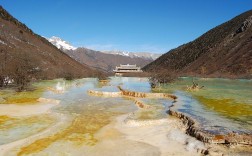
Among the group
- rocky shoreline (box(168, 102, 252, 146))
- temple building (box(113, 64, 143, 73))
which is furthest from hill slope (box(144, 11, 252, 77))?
rocky shoreline (box(168, 102, 252, 146))

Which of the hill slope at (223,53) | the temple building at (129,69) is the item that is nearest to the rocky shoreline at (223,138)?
the hill slope at (223,53)

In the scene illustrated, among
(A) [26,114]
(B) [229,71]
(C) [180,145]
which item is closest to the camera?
(C) [180,145]

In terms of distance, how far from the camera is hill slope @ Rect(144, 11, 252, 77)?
118125mm

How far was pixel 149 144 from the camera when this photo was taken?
1622 centimetres

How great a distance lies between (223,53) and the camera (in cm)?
14438

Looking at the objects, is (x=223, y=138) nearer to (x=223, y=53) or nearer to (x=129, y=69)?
(x=223, y=53)

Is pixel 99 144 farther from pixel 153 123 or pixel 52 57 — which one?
pixel 52 57

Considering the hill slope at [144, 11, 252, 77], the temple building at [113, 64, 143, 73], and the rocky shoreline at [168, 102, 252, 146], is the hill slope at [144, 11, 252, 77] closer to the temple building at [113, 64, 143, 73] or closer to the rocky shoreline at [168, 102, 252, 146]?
the temple building at [113, 64, 143, 73]

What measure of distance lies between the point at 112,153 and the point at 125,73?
146 meters

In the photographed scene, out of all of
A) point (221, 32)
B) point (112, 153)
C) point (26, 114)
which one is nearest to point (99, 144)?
point (112, 153)

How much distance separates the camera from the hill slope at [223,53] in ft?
388

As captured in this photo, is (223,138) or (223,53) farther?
(223,53)

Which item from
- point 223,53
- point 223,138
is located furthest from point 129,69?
point 223,138

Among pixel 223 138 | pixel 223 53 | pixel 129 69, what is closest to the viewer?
pixel 223 138
